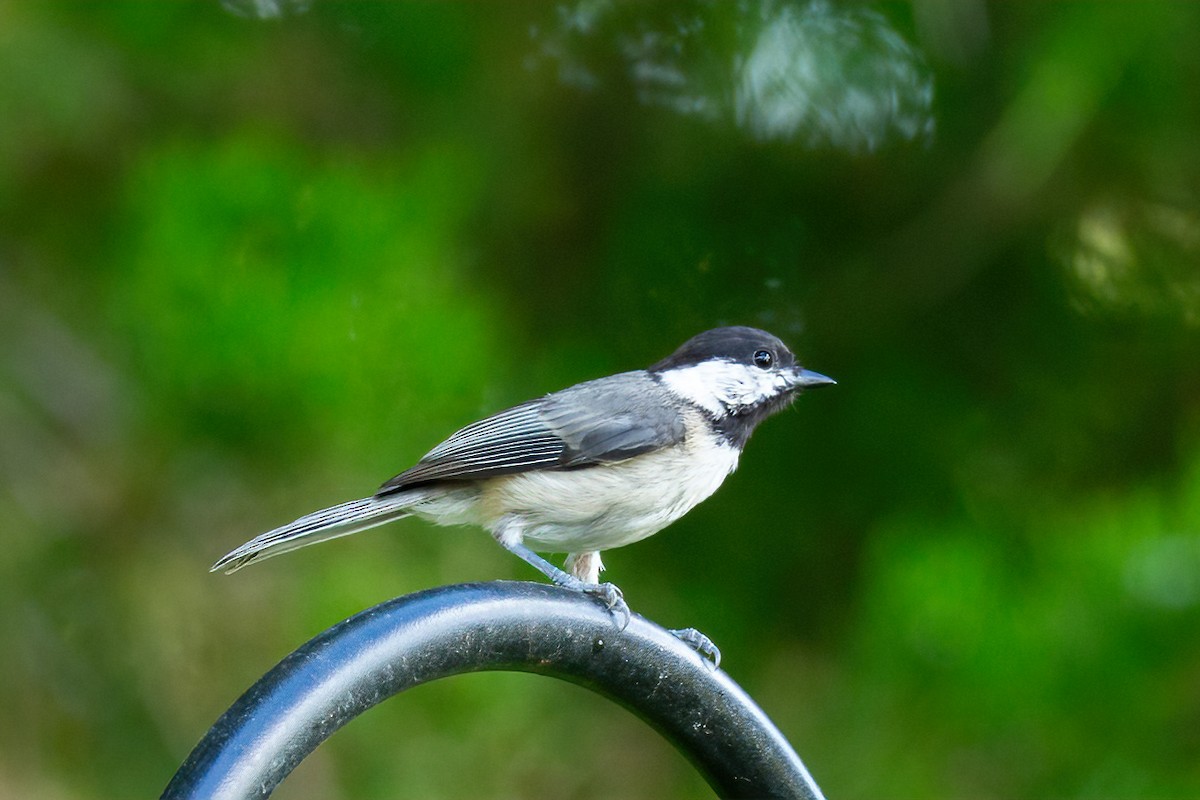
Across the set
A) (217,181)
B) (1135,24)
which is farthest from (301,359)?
(1135,24)

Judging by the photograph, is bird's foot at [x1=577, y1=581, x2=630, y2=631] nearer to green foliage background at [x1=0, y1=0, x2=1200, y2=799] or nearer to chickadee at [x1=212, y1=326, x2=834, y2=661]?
chickadee at [x1=212, y1=326, x2=834, y2=661]

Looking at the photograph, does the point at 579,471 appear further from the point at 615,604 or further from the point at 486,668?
the point at 486,668

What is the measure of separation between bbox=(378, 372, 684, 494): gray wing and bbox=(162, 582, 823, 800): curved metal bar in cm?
73

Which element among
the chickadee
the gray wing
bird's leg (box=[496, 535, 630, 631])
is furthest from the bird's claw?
the gray wing

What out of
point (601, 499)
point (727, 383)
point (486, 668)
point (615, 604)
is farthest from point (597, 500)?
point (486, 668)

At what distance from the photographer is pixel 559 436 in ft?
8.21

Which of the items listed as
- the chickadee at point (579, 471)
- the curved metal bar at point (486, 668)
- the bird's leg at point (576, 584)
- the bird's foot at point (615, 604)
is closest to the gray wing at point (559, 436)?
the chickadee at point (579, 471)

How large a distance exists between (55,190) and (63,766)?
1.40m

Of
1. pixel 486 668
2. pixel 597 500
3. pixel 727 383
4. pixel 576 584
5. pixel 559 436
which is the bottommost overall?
pixel 486 668

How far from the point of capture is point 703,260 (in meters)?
3.35

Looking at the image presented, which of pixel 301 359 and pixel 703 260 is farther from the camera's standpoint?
pixel 703 260

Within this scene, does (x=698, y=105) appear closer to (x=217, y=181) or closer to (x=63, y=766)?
(x=217, y=181)

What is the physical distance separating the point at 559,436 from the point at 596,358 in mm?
741

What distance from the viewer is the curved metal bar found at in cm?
130
